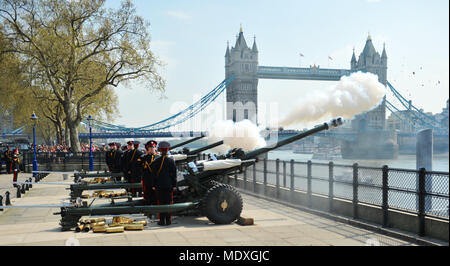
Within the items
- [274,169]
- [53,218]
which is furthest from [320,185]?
[53,218]

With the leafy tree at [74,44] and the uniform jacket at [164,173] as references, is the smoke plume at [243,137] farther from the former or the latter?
the leafy tree at [74,44]

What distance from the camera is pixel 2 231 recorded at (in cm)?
849

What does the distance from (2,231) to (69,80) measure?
24226mm

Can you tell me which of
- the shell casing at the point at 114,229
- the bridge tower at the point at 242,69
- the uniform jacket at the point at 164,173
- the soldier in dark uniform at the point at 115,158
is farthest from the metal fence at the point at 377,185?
the bridge tower at the point at 242,69

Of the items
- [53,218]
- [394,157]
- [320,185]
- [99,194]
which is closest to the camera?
[53,218]

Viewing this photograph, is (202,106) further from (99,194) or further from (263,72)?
(99,194)

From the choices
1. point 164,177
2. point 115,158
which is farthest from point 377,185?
point 115,158

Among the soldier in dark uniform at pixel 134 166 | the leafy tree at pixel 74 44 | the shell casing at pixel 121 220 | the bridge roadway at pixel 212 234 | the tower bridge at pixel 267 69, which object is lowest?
the bridge roadway at pixel 212 234

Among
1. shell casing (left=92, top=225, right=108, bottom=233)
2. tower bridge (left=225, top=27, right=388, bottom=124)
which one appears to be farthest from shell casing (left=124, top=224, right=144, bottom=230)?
tower bridge (left=225, top=27, right=388, bottom=124)

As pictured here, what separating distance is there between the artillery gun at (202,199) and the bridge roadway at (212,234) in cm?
27

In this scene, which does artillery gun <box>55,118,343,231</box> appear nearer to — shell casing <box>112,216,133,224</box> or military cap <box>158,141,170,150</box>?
shell casing <box>112,216,133,224</box>

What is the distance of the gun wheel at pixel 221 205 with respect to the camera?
8703 millimetres

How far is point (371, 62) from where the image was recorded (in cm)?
9688

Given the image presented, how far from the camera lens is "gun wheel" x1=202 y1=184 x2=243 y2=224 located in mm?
8703
